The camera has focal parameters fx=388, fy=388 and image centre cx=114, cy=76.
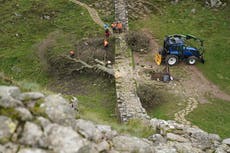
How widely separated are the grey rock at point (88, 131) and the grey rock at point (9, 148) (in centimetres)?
177

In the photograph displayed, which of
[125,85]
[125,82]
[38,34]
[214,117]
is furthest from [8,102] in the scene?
[38,34]

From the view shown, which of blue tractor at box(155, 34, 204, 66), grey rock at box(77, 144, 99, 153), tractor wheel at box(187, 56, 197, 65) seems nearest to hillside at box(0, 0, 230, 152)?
grey rock at box(77, 144, 99, 153)

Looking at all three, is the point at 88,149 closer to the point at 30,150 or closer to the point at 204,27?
the point at 30,150

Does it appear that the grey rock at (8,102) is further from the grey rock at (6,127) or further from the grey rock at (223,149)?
the grey rock at (223,149)

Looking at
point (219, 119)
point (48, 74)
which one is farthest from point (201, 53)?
point (48, 74)

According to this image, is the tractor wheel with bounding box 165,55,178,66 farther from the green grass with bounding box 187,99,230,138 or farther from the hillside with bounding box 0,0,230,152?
the green grass with bounding box 187,99,230,138

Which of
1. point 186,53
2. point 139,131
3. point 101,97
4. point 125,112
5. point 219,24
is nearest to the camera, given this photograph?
point 139,131

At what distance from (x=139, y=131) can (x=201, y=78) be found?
1397 centimetres

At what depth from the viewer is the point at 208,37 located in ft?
110

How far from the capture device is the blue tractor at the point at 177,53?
94.3ft

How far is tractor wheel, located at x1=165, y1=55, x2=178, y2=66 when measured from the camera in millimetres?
28795

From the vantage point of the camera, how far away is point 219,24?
35.2 meters

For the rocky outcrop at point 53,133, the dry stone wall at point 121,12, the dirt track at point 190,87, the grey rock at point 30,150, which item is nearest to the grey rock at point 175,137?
the rocky outcrop at point 53,133

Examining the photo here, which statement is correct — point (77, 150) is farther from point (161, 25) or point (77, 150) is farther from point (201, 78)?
point (161, 25)
